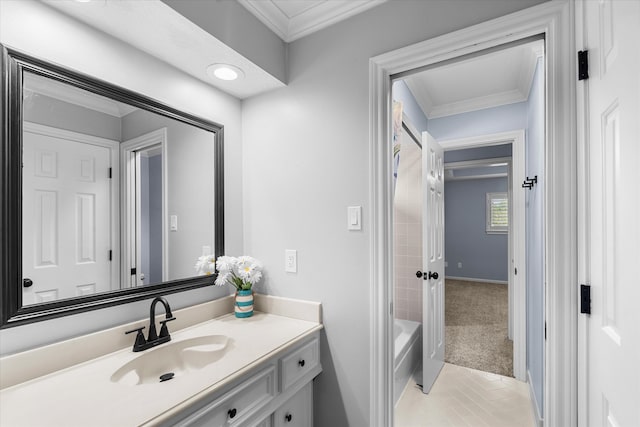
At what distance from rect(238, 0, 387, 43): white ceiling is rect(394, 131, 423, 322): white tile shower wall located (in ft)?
5.29

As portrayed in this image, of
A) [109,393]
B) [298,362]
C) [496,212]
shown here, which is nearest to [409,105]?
[298,362]

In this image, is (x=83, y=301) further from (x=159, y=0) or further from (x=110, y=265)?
(x=159, y=0)

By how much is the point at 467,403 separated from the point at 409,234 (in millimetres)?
1447

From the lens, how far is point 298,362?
1409 millimetres

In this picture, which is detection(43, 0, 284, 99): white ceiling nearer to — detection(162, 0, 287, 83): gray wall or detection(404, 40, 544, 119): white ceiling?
detection(162, 0, 287, 83): gray wall

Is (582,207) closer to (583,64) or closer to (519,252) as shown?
(583,64)

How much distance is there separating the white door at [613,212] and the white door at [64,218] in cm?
169

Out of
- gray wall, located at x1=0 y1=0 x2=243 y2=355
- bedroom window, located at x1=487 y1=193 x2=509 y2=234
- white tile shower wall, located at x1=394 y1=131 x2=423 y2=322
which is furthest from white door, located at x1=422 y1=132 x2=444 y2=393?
bedroom window, located at x1=487 y1=193 x2=509 y2=234

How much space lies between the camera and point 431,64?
1.38 metres

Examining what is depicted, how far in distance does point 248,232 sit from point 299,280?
18.0 inches

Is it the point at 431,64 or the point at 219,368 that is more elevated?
the point at 431,64

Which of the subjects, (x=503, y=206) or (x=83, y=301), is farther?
(x=503, y=206)

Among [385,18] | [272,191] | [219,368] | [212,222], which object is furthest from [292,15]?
[219,368]

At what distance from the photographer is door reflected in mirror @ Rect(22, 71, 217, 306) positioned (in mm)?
1077
